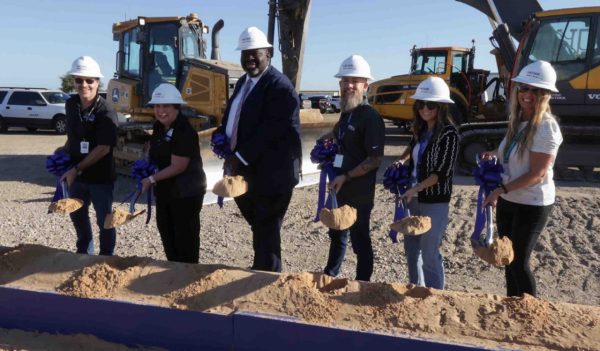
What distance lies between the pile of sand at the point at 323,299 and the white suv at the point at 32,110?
17.3m

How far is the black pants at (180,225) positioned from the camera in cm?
392

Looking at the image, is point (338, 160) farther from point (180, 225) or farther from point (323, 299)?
point (180, 225)

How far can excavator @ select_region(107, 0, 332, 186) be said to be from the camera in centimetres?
999

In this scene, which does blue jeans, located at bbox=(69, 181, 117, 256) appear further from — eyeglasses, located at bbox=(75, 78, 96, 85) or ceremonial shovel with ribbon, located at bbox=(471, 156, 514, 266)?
ceremonial shovel with ribbon, located at bbox=(471, 156, 514, 266)

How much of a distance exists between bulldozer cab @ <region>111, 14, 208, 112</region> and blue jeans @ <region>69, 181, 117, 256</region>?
667cm

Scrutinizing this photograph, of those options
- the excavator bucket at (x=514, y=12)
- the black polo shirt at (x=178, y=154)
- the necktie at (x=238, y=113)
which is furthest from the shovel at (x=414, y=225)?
the excavator bucket at (x=514, y=12)

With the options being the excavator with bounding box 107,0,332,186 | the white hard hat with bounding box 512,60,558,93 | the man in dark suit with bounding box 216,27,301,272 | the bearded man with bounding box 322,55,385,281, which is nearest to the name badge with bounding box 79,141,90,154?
the man in dark suit with bounding box 216,27,301,272

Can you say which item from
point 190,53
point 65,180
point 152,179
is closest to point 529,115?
point 152,179

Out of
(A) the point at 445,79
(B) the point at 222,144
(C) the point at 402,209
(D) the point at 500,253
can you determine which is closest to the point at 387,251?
(C) the point at 402,209

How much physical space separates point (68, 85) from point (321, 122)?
35.6m

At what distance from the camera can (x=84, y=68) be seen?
408 cm

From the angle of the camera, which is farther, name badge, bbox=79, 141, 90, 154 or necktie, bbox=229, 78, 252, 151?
name badge, bbox=79, 141, 90, 154

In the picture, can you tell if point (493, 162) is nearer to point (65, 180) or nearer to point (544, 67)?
point (544, 67)

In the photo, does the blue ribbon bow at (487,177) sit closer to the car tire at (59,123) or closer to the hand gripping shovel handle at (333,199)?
the hand gripping shovel handle at (333,199)
